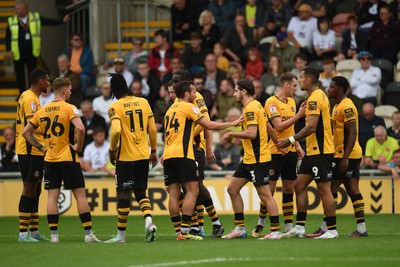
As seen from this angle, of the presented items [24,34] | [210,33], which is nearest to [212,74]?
[210,33]

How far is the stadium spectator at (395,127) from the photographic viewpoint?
22562 millimetres

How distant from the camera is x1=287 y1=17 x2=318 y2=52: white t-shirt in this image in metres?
25.8

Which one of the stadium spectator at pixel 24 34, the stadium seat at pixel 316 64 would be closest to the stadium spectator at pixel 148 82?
the stadium spectator at pixel 24 34

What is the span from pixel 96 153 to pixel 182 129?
8.29 meters

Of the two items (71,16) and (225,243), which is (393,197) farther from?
(71,16)

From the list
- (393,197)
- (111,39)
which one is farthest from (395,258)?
(111,39)

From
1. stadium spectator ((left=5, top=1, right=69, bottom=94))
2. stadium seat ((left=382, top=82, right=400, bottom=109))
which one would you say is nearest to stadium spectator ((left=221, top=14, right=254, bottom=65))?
stadium seat ((left=382, top=82, right=400, bottom=109))

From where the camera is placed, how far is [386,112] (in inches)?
942

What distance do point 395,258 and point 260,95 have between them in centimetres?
1073

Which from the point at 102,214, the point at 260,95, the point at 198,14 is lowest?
the point at 102,214

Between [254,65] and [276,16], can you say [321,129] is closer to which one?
[254,65]

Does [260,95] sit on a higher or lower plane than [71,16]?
lower

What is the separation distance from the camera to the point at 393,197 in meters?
21.7

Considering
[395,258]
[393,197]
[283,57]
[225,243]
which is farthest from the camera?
[283,57]
